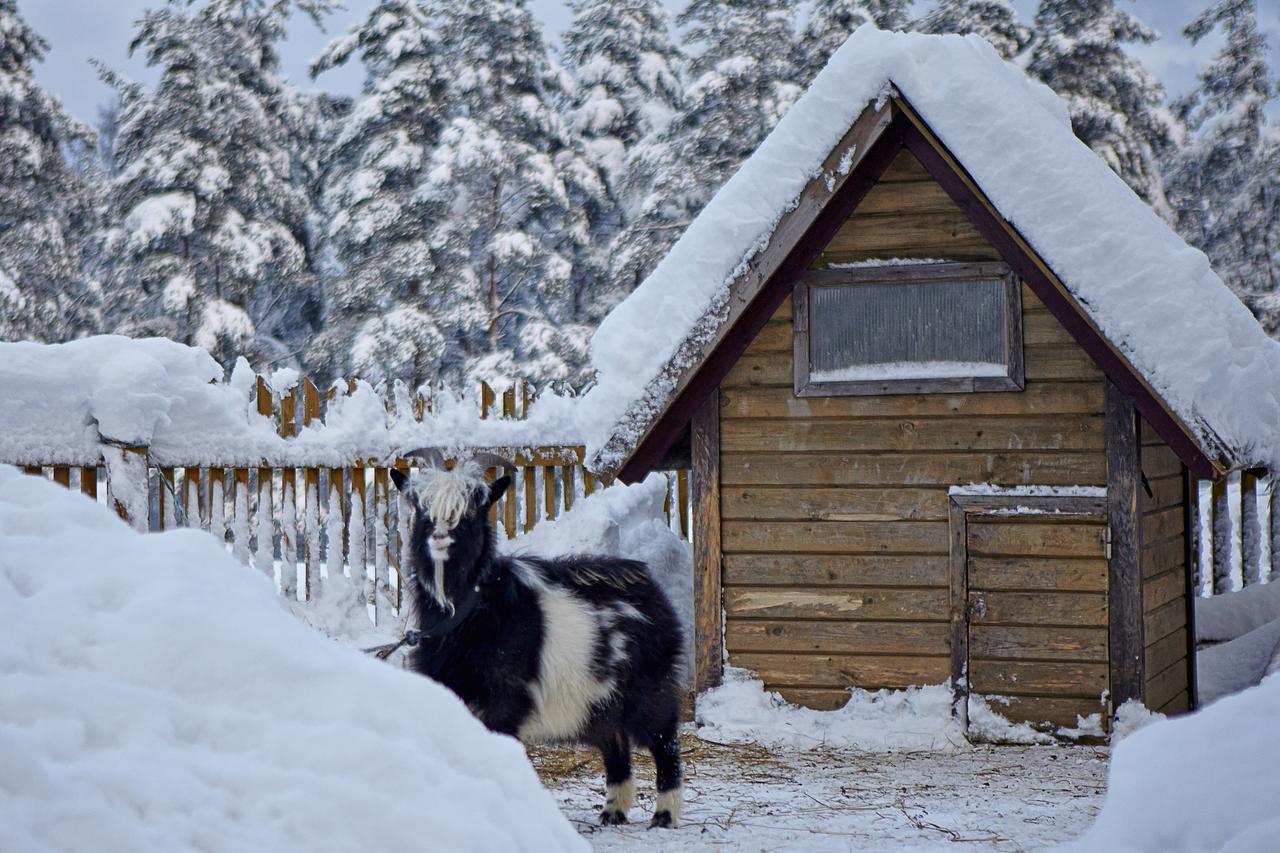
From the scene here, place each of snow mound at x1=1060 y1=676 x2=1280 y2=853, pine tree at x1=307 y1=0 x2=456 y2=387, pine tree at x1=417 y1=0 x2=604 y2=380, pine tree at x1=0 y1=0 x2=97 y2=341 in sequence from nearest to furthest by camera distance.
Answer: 1. snow mound at x1=1060 y1=676 x2=1280 y2=853
2. pine tree at x1=0 y1=0 x2=97 y2=341
3. pine tree at x1=307 y1=0 x2=456 y2=387
4. pine tree at x1=417 y1=0 x2=604 y2=380

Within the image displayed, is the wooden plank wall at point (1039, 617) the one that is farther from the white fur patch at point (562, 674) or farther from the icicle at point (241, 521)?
the icicle at point (241, 521)

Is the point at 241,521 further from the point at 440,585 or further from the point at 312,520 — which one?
the point at 440,585

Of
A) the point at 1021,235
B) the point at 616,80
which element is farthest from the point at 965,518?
the point at 616,80

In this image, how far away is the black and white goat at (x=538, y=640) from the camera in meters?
4.98

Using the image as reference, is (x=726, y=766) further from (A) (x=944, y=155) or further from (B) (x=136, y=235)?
(B) (x=136, y=235)

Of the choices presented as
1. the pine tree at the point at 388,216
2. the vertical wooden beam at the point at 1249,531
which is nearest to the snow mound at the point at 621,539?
the vertical wooden beam at the point at 1249,531

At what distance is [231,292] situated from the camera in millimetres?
22047

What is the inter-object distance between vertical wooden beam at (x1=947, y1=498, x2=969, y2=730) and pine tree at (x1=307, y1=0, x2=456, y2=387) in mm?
15160

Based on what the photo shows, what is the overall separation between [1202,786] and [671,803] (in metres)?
3.37

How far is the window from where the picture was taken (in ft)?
24.4

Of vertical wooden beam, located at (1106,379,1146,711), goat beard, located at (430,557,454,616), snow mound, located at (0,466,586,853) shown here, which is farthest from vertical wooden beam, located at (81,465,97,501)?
vertical wooden beam, located at (1106,379,1146,711)

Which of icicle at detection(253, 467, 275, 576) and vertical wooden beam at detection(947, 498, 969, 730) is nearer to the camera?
vertical wooden beam at detection(947, 498, 969, 730)

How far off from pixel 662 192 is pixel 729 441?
14542 mm

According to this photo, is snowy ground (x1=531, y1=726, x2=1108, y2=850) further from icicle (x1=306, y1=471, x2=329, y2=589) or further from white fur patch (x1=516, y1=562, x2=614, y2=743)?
icicle (x1=306, y1=471, x2=329, y2=589)
